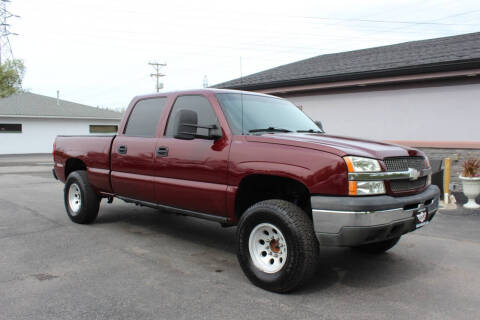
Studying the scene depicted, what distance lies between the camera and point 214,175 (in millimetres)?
4484

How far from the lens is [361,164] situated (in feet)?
11.9

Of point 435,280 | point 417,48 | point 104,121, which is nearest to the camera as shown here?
point 435,280

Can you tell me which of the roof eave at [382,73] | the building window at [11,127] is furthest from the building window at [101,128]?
the roof eave at [382,73]

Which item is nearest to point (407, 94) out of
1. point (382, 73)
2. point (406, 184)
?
point (382, 73)

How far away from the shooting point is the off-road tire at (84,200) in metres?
6.45

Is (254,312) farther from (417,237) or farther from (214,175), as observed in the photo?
(417,237)

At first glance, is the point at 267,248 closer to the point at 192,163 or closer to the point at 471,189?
the point at 192,163

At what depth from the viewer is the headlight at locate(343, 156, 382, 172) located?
3.59 m

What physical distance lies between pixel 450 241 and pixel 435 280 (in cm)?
193

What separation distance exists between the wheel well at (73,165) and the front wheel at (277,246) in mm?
4038

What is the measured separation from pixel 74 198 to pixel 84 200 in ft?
1.73

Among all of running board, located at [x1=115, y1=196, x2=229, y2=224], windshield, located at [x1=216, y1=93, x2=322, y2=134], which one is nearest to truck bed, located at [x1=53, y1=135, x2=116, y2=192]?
running board, located at [x1=115, y1=196, x2=229, y2=224]

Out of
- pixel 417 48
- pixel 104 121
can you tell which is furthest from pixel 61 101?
pixel 417 48

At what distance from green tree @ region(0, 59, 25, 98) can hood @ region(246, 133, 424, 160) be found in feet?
112
